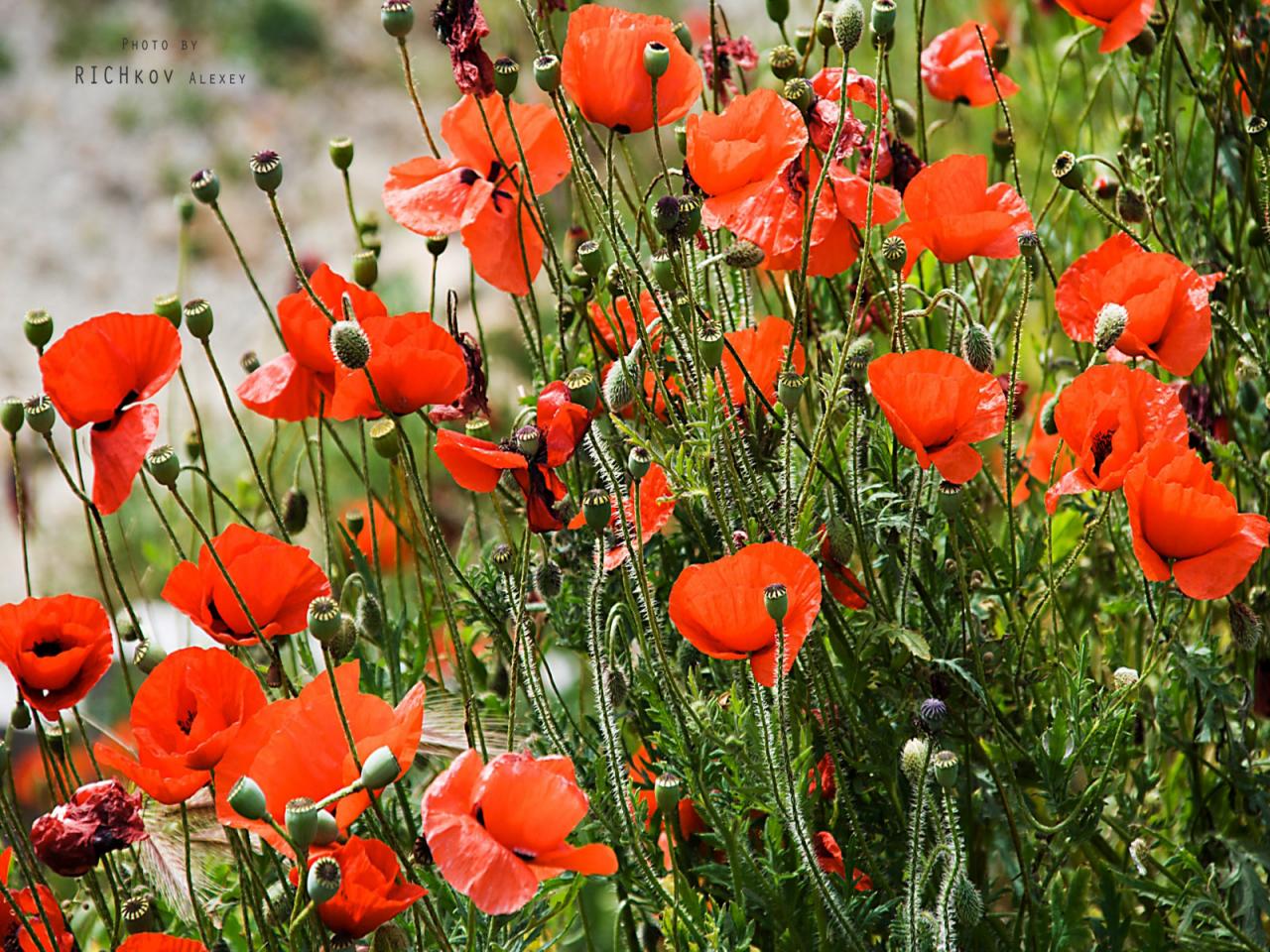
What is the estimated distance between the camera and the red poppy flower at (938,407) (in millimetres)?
1198

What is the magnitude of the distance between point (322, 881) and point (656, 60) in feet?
2.30

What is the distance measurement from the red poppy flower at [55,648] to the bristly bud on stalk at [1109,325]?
859 millimetres

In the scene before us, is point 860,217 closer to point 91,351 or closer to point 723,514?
point 723,514

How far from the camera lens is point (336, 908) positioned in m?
1.10

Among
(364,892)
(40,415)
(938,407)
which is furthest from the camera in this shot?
(40,415)

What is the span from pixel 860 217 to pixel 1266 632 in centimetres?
60

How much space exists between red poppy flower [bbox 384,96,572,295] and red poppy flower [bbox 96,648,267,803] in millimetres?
449

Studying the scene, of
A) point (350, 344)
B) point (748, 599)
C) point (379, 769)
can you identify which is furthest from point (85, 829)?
point (748, 599)

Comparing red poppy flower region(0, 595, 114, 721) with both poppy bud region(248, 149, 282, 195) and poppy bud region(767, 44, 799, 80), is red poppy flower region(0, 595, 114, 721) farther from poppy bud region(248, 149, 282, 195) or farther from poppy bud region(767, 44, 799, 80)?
poppy bud region(767, 44, 799, 80)

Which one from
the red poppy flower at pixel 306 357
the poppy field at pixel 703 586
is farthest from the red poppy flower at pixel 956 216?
the red poppy flower at pixel 306 357

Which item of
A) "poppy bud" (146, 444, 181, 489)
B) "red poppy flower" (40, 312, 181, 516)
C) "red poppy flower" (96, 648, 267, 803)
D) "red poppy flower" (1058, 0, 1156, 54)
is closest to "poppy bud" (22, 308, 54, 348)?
"red poppy flower" (40, 312, 181, 516)

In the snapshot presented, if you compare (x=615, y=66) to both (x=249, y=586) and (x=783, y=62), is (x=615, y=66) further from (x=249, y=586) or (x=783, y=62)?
(x=249, y=586)

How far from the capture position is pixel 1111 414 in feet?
4.13

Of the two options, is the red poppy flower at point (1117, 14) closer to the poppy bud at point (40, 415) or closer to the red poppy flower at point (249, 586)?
the red poppy flower at point (249, 586)
